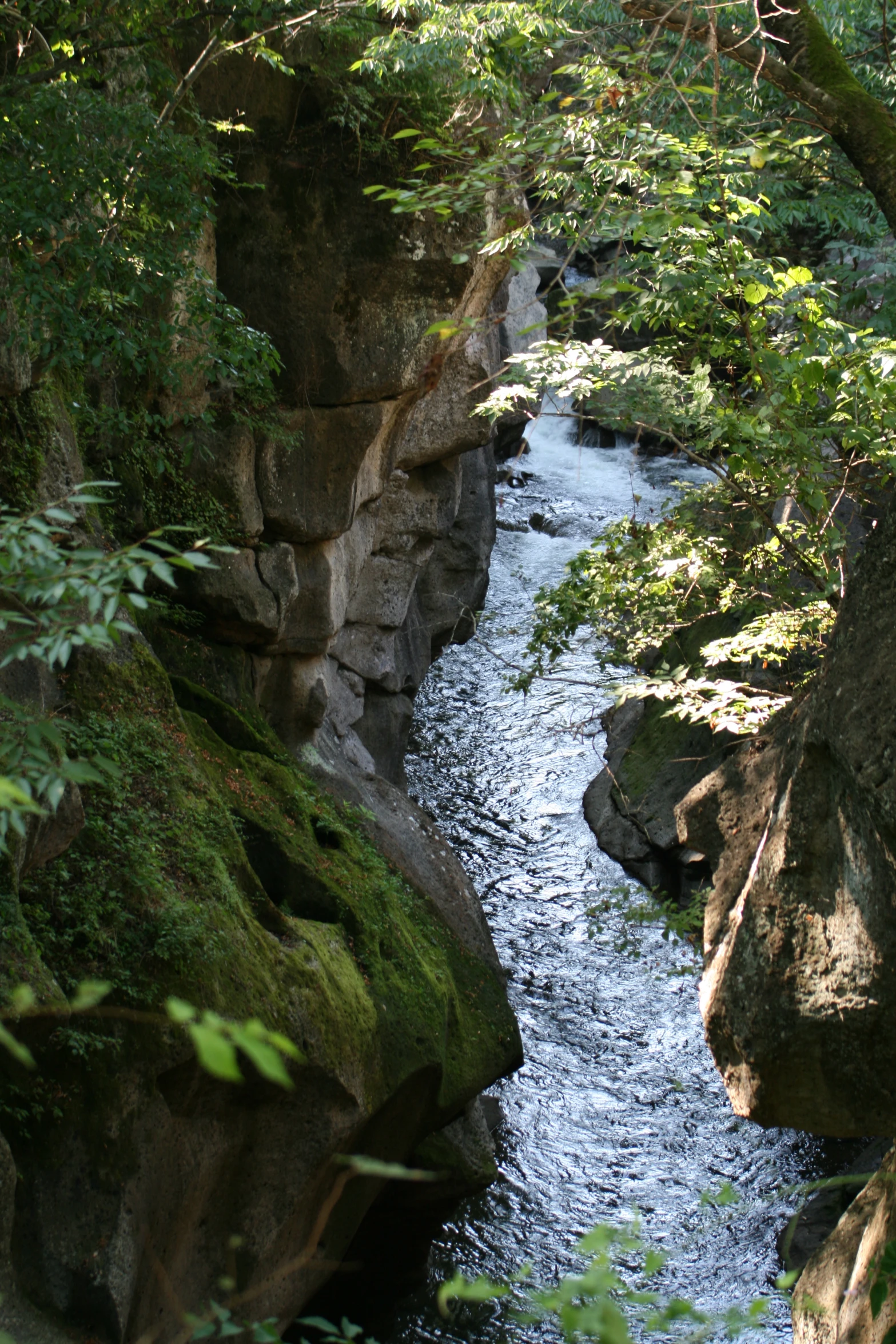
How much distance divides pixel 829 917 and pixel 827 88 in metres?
4.42

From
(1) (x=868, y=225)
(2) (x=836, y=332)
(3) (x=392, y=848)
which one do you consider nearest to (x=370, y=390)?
(3) (x=392, y=848)

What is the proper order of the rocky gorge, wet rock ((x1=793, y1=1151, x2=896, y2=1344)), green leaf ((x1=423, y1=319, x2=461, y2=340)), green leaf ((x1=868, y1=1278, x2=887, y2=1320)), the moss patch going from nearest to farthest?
green leaf ((x1=868, y1=1278, x2=887, y2=1320)), green leaf ((x1=423, y1=319, x2=461, y2=340)), wet rock ((x1=793, y1=1151, x2=896, y2=1344)), the rocky gorge, the moss patch

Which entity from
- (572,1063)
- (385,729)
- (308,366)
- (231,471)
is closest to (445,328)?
(231,471)

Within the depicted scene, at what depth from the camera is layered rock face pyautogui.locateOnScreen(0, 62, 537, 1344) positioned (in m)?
4.95

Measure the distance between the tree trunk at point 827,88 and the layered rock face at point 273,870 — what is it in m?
3.80

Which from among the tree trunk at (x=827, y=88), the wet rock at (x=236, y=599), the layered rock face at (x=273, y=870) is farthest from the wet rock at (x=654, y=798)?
the tree trunk at (x=827, y=88)

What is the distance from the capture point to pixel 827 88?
5.84 metres

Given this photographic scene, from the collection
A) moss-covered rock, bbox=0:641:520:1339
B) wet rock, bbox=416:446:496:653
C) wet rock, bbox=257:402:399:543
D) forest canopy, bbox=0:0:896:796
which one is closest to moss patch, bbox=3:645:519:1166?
moss-covered rock, bbox=0:641:520:1339

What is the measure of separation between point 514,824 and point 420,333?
7.75 meters

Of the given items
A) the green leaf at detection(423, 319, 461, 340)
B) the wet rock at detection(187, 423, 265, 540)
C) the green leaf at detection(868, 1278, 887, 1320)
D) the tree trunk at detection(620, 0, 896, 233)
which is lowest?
the green leaf at detection(868, 1278, 887, 1320)

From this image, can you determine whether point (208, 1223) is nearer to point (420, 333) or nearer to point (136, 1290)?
point (136, 1290)

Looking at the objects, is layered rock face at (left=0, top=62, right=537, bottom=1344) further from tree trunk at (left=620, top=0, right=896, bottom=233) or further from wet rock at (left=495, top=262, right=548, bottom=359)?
wet rock at (left=495, top=262, right=548, bottom=359)

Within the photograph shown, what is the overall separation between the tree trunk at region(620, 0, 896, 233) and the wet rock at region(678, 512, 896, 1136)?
6.67ft

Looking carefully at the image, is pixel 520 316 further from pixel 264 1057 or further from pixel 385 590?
pixel 264 1057
